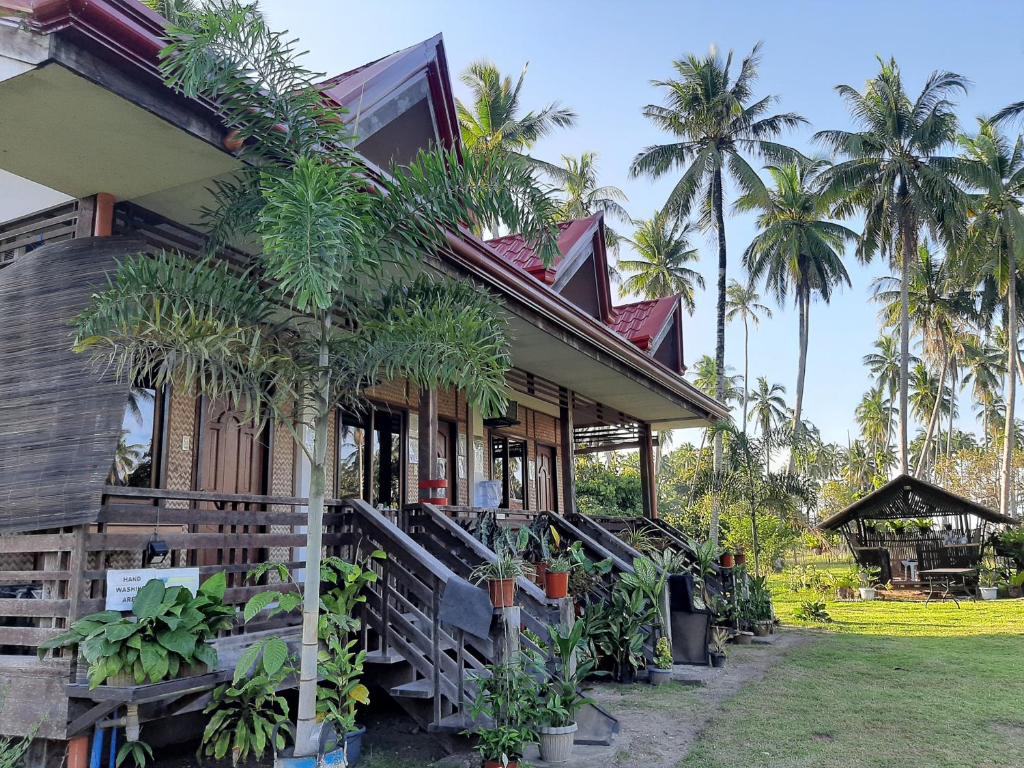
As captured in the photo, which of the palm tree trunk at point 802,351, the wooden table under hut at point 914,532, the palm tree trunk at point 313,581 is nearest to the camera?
the palm tree trunk at point 313,581

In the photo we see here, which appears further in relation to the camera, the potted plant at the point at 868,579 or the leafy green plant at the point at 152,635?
the potted plant at the point at 868,579

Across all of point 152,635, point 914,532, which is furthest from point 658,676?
point 914,532

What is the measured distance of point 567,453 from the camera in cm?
1218

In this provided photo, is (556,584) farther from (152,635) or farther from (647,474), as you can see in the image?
(647,474)

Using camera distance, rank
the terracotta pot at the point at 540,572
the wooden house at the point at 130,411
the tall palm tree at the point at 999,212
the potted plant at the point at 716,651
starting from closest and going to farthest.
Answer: the wooden house at the point at 130,411 < the terracotta pot at the point at 540,572 < the potted plant at the point at 716,651 < the tall palm tree at the point at 999,212

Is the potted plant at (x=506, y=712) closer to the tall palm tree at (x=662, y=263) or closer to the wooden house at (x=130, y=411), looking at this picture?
the wooden house at (x=130, y=411)

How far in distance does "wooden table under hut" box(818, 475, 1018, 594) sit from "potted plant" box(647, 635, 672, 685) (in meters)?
13.1

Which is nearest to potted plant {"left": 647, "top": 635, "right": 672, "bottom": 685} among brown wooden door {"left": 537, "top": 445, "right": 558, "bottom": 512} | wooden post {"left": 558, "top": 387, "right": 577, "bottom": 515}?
wooden post {"left": 558, "top": 387, "right": 577, "bottom": 515}

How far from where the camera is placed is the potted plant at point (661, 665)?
8016 millimetres

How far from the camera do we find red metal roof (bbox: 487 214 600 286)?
11680 mm

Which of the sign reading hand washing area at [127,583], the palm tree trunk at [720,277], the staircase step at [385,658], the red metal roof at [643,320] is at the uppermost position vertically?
the palm tree trunk at [720,277]

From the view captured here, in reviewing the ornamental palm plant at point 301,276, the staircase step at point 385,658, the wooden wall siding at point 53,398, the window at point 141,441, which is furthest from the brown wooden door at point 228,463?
the ornamental palm plant at point 301,276

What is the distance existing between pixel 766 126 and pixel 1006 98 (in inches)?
516

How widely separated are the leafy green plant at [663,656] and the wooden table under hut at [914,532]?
13.1 m
